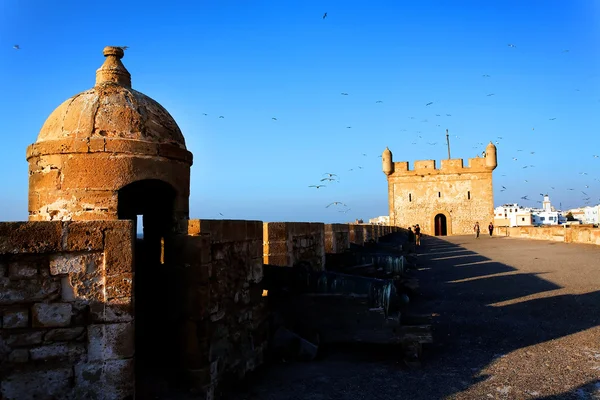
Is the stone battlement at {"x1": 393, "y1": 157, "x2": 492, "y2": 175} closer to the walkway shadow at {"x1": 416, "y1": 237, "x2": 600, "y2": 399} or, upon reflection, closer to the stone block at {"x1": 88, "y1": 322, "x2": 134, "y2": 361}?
the walkway shadow at {"x1": 416, "y1": 237, "x2": 600, "y2": 399}

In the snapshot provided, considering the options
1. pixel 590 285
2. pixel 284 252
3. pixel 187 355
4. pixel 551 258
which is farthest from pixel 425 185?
pixel 187 355

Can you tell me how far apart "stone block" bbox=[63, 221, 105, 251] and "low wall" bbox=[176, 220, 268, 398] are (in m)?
0.95

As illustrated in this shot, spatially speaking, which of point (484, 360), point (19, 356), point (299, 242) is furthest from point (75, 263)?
point (299, 242)

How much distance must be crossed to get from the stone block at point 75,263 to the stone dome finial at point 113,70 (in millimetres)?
3405

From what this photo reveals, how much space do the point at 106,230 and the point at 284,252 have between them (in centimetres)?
354

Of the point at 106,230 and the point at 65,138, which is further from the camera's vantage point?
the point at 65,138

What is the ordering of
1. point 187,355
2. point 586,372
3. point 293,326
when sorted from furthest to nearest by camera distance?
point 293,326 → point 586,372 → point 187,355

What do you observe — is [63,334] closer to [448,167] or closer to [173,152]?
[173,152]

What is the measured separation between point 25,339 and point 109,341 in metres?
0.49

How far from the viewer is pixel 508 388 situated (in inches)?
167

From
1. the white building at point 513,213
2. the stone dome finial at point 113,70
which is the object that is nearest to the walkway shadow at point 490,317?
the stone dome finial at point 113,70

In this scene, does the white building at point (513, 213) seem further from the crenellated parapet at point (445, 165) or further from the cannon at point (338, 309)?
the cannon at point (338, 309)

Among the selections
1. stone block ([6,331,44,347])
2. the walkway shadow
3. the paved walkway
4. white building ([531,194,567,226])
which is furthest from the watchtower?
white building ([531,194,567,226])

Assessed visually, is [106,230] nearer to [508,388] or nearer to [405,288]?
[508,388]
